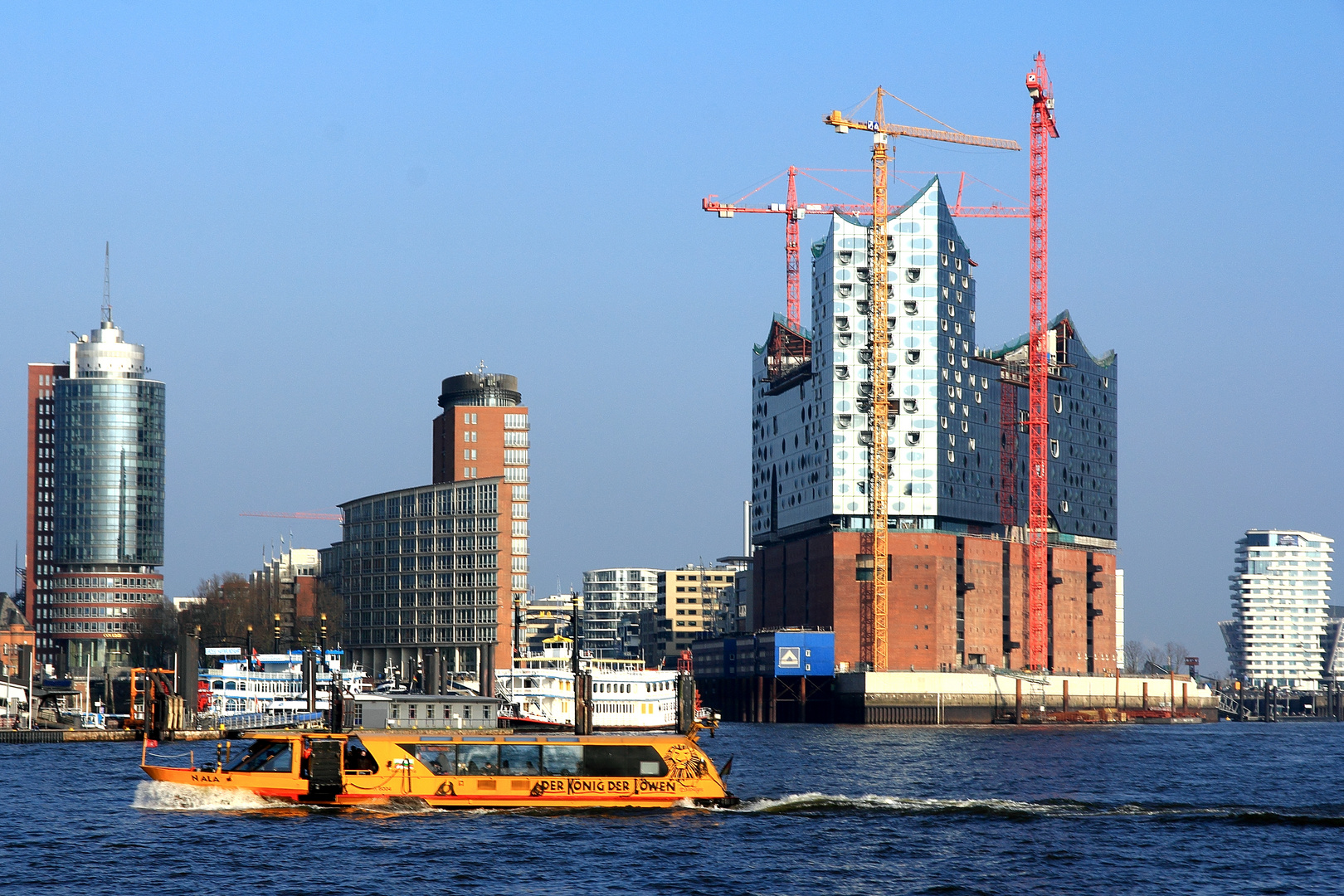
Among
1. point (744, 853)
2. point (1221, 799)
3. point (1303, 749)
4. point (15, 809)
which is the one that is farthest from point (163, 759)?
point (1303, 749)

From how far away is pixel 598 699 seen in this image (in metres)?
154

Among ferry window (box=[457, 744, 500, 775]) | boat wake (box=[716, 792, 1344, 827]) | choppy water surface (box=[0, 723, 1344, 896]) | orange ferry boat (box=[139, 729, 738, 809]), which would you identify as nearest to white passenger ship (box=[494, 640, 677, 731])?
choppy water surface (box=[0, 723, 1344, 896])

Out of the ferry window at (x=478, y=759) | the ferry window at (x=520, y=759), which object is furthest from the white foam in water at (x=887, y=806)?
the ferry window at (x=478, y=759)

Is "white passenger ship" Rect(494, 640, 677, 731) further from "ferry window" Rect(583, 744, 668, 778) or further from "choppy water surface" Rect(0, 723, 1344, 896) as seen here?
"ferry window" Rect(583, 744, 668, 778)

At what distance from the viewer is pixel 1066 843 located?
5919cm

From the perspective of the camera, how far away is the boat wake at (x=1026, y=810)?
218 ft

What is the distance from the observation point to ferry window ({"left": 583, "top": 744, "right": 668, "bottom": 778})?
204 ft

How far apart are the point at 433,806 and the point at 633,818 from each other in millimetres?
7416

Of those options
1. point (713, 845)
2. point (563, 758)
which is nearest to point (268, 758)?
point (563, 758)

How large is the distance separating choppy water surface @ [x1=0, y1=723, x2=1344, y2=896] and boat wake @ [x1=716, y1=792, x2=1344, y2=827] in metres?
0.13

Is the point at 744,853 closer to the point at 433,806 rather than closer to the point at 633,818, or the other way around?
the point at 633,818

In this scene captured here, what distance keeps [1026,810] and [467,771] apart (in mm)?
22733

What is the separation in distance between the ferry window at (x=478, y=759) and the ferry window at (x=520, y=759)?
0.25 metres

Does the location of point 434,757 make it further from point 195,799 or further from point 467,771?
point 195,799
